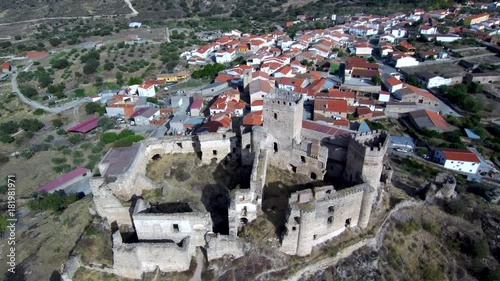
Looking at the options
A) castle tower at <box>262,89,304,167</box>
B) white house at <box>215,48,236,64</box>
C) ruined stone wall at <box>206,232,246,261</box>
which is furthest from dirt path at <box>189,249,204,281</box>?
white house at <box>215,48,236,64</box>

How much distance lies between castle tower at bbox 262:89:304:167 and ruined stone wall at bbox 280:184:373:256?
18.8 ft

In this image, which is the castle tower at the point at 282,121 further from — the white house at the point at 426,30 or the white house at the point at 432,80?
the white house at the point at 426,30

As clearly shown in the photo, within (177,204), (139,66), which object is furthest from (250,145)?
(139,66)

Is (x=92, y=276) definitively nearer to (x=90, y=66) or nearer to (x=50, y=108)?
(x=50, y=108)

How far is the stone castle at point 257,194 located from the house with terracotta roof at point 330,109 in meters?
17.9

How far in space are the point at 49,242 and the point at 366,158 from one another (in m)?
22.8

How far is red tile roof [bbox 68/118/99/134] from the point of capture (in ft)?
162

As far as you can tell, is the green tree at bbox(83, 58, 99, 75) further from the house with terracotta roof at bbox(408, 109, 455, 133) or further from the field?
the house with terracotta roof at bbox(408, 109, 455, 133)

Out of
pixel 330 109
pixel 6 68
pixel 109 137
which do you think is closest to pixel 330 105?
pixel 330 109

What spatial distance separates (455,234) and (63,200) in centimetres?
3285

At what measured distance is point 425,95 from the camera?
5350 centimetres

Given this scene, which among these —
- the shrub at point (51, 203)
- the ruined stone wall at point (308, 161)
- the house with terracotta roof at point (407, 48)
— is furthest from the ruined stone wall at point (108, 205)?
the house with terracotta roof at point (407, 48)

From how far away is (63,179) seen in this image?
122 ft

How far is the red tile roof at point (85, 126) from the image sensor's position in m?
49.5
